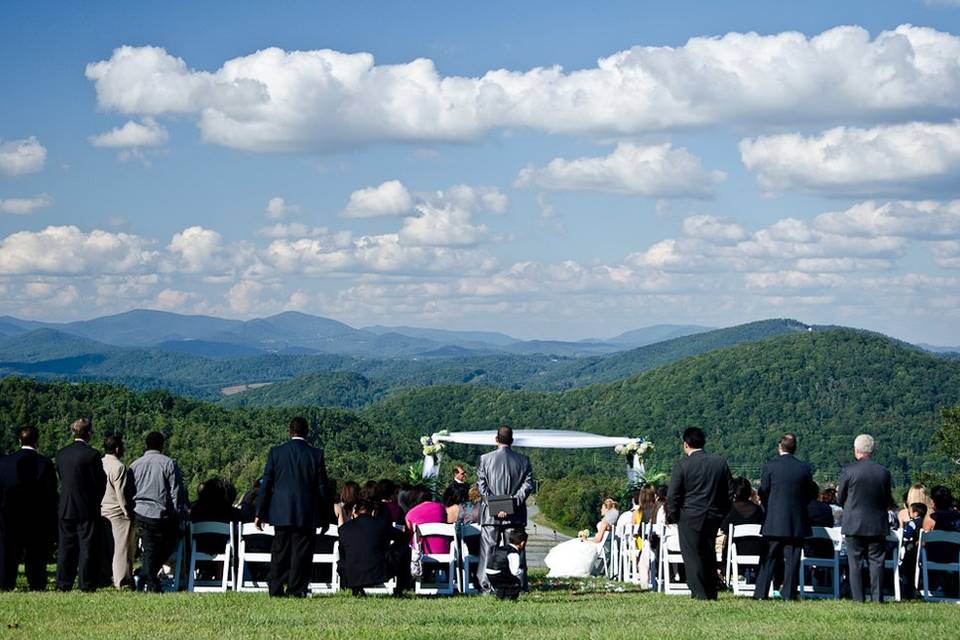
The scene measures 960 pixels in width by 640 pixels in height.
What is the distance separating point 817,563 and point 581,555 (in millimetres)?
6588

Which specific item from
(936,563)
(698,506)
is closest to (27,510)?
(698,506)

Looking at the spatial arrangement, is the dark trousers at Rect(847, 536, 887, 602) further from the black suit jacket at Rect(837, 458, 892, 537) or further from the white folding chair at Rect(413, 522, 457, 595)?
the white folding chair at Rect(413, 522, 457, 595)

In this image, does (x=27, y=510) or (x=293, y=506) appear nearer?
(x=293, y=506)

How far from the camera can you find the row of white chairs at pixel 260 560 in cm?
1301

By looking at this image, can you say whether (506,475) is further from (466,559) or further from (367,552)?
(367,552)

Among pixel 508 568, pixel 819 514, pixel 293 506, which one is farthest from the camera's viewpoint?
pixel 819 514

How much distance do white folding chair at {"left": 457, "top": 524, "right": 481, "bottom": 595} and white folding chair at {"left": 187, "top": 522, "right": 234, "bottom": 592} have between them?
237 cm

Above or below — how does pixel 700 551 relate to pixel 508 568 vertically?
above

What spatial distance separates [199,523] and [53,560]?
6.03 metres

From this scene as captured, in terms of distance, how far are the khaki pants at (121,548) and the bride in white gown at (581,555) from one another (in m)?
7.42

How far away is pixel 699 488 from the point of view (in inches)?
484

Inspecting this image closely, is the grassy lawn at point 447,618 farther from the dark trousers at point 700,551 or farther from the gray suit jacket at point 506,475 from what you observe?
the gray suit jacket at point 506,475

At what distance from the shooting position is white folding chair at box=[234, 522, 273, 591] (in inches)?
505

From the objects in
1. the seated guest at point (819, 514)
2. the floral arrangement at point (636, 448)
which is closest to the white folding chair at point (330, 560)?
the seated guest at point (819, 514)
